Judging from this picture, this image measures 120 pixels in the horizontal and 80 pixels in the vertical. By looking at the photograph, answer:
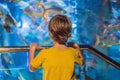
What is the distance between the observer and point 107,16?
455 cm

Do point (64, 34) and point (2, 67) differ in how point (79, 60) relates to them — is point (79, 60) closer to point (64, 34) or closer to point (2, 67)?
point (64, 34)

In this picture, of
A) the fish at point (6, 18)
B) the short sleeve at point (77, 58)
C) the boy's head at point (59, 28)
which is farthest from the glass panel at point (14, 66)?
the boy's head at point (59, 28)

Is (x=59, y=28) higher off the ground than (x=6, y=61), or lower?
higher

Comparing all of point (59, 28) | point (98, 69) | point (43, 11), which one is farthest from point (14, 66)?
point (59, 28)

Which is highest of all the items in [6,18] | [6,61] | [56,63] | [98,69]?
[6,18]

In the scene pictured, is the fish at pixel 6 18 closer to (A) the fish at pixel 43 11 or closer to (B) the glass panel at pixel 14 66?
(A) the fish at pixel 43 11

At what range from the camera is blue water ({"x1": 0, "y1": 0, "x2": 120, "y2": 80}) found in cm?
444

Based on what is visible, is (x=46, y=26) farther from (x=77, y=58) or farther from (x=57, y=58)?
(x=57, y=58)

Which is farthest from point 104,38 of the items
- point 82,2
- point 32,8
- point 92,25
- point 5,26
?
point 5,26

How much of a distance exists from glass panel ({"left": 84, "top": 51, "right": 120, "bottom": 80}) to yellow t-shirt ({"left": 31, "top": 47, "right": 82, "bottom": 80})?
93.2 inches

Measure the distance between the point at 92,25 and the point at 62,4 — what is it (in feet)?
1.85

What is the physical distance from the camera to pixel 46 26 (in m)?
4.53

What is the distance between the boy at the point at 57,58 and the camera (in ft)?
7.00

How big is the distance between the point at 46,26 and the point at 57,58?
2.40 metres
